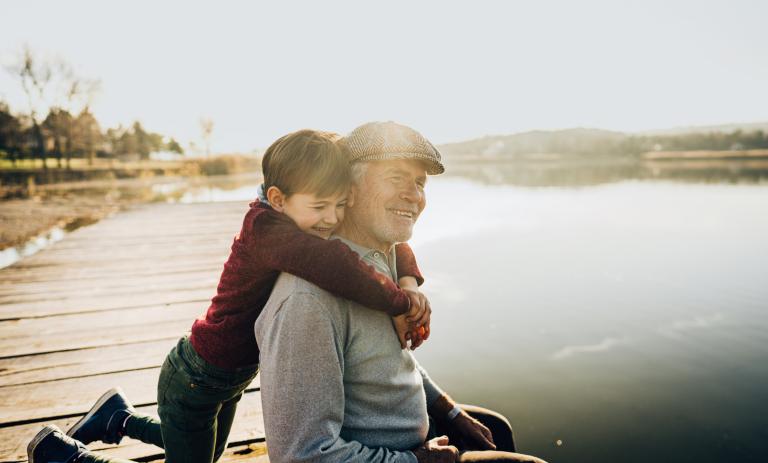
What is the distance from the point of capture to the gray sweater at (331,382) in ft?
4.02

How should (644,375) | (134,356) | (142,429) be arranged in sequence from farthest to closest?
(644,375) < (134,356) < (142,429)

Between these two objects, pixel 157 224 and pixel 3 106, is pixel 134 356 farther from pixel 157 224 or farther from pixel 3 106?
pixel 3 106

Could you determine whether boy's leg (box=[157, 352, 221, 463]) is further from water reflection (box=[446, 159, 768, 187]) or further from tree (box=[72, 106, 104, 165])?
tree (box=[72, 106, 104, 165])

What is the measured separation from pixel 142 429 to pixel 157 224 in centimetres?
801

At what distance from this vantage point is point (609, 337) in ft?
20.1

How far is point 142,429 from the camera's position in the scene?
2143 millimetres

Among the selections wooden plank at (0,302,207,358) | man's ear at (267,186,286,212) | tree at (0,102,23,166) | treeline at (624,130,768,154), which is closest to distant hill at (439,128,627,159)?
treeline at (624,130,768,154)

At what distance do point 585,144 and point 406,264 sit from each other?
9230 cm

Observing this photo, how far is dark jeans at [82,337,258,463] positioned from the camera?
5.78 feet

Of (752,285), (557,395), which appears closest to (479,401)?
(557,395)

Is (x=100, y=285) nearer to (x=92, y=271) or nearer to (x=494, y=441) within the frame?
(x=92, y=271)

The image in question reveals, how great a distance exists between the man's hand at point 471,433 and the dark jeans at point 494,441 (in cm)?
2

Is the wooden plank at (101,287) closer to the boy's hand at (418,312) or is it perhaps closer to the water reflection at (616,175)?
the boy's hand at (418,312)

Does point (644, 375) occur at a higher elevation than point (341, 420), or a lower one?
lower
